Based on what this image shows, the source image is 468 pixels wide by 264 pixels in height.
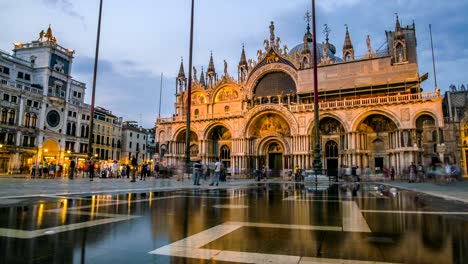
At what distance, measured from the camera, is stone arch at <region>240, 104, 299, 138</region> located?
36.6m

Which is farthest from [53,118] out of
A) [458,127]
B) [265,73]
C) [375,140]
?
[458,127]

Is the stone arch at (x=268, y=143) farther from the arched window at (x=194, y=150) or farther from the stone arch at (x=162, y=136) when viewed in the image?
the stone arch at (x=162, y=136)

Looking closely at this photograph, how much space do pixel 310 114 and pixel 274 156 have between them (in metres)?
7.90

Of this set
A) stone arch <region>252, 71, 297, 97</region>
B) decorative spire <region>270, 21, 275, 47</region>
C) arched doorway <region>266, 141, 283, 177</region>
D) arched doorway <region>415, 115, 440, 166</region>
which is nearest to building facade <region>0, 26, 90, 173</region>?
arched doorway <region>266, 141, 283, 177</region>

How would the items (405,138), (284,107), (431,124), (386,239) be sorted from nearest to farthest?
(386,239) → (405,138) → (284,107) → (431,124)

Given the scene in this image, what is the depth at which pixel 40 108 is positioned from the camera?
49.2 metres

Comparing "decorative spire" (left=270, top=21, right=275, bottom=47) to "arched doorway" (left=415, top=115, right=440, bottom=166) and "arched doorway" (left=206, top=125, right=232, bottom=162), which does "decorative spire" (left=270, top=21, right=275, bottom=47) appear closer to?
"arched doorway" (left=206, top=125, right=232, bottom=162)

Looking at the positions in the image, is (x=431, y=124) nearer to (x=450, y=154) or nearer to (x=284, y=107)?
(x=450, y=154)

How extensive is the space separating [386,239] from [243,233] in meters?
2.12

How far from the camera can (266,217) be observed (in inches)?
252

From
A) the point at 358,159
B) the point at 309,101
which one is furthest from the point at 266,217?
the point at 309,101

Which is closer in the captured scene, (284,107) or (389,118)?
(389,118)

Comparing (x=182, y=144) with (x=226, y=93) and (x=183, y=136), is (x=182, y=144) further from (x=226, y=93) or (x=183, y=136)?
(x=226, y=93)

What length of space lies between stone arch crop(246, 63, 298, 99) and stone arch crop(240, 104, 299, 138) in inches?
192
